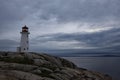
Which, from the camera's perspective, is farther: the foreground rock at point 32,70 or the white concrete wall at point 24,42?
the white concrete wall at point 24,42

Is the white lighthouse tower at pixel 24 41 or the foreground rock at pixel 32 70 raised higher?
the white lighthouse tower at pixel 24 41

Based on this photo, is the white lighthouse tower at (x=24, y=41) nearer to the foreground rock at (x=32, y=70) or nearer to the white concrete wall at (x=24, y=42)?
the white concrete wall at (x=24, y=42)

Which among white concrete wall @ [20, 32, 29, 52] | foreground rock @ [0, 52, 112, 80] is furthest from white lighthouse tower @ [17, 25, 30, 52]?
foreground rock @ [0, 52, 112, 80]

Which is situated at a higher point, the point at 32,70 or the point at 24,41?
the point at 24,41

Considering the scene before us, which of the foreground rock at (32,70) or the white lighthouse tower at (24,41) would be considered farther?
the white lighthouse tower at (24,41)

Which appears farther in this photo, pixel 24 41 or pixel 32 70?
pixel 24 41

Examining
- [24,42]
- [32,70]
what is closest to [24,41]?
[24,42]

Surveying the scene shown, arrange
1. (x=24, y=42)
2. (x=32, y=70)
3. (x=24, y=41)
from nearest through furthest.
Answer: (x=32, y=70), (x=24, y=42), (x=24, y=41)

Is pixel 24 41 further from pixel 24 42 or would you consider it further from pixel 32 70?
pixel 32 70

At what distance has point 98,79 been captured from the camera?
33781 mm

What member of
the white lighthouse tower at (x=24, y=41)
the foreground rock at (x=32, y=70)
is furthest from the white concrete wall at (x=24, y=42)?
the foreground rock at (x=32, y=70)

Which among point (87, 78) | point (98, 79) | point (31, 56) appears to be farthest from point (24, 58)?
point (98, 79)

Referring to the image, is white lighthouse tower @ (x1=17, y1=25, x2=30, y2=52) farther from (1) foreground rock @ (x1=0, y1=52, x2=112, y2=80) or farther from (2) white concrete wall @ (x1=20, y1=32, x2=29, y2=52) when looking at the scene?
(1) foreground rock @ (x1=0, y1=52, x2=112, y2=80)

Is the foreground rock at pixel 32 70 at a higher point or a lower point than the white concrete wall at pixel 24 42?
lower
